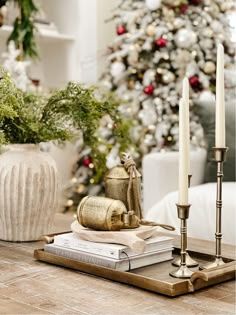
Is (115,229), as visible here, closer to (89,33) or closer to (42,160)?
(42,160)

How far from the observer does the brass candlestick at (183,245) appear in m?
1.12

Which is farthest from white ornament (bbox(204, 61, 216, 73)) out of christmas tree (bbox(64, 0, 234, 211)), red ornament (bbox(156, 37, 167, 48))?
red ornament (bbox(156, 37, 167, 48))

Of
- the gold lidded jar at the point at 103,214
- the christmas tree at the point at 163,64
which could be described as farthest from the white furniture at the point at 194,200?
the gold lidded jar at the point at 103,214

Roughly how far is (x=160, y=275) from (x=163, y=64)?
3.04m

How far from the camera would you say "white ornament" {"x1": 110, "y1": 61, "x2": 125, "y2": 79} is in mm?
4113

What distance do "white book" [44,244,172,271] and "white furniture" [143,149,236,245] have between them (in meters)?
1.04

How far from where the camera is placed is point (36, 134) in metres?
1.56

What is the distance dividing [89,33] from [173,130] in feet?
3.48

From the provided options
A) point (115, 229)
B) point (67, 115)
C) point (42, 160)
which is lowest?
point (115, 229)

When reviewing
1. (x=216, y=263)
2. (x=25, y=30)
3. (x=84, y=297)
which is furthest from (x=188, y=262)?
(x=25, y=30)

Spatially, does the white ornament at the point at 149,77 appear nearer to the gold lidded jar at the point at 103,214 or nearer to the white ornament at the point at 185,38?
the white ornament at the point at 185,38

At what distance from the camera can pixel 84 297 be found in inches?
43.1

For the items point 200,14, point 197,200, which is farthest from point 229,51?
point 197,200

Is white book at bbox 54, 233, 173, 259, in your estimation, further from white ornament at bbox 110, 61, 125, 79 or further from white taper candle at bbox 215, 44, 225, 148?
white ornament at bbox 110, 61, 125, 79
